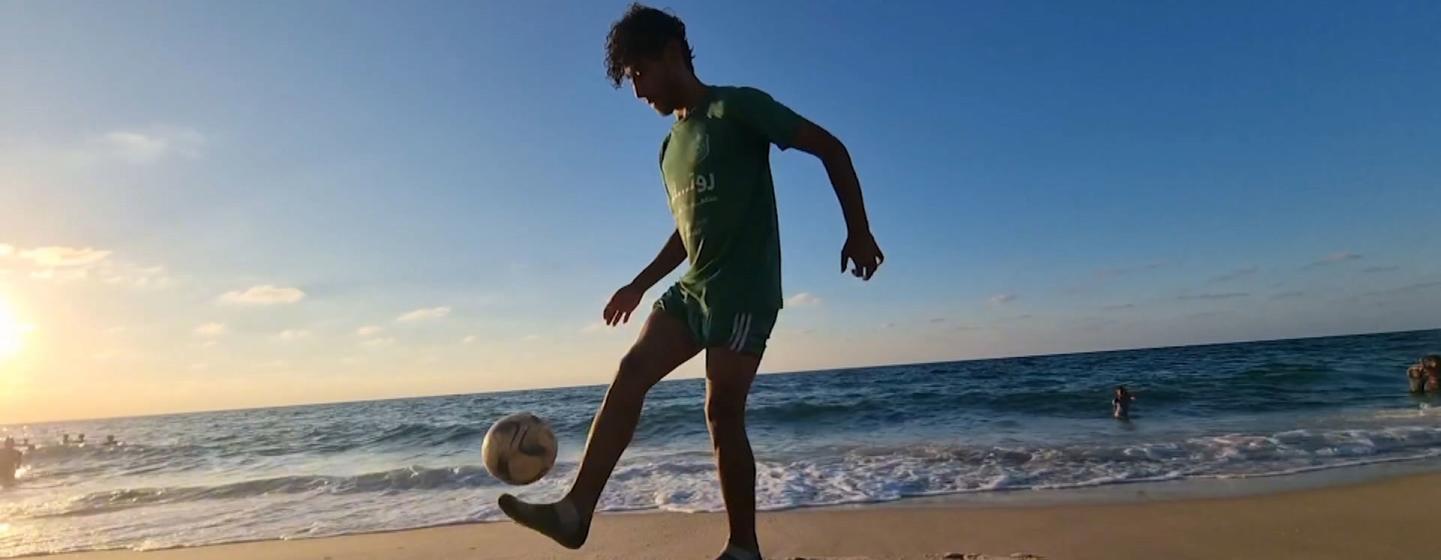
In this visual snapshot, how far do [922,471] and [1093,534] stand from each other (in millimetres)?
3384

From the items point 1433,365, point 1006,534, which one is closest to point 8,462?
point 1006,534

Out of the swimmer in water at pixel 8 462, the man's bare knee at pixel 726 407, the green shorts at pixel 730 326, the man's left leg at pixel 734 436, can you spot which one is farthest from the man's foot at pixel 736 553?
the swimmer in water at pixel 8 462

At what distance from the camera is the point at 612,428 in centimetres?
248

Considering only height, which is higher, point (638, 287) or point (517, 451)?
point (638, 287)

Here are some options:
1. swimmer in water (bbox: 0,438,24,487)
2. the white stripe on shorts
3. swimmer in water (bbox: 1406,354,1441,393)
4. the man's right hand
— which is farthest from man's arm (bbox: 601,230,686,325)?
swimmer in water (bbox: 1406,354,1441,393)

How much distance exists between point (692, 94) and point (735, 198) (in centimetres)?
40

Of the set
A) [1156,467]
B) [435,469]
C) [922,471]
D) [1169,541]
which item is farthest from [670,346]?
[435,469]

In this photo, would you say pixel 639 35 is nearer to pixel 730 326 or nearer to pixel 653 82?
pixel 653 82

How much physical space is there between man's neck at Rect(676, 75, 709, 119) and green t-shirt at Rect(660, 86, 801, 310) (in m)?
0.06

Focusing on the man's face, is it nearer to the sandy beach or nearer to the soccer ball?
the soccer ball

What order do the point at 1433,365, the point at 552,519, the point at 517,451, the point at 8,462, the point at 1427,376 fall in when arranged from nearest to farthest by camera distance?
the point at 552,519 → the point at 517,451 → the point at 1433,365 → the point at 8,462 → the point at 1427,376

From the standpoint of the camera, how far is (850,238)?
2.48 m

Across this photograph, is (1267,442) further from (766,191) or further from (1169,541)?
(766,191)

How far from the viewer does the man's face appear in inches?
104
